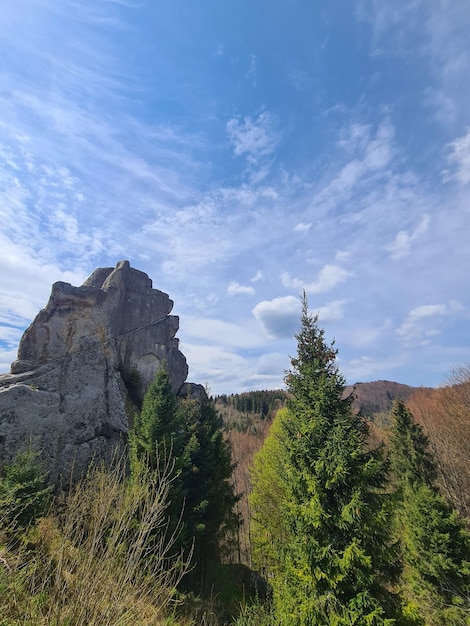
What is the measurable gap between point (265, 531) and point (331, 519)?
6.66 meters

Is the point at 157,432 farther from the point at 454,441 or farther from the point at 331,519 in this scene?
the point at 454,441

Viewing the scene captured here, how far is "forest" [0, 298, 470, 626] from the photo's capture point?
3.78 metres

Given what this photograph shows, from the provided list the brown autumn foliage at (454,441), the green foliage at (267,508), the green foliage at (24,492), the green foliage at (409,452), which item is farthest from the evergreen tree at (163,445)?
the brown autumn foliage at (454,441)

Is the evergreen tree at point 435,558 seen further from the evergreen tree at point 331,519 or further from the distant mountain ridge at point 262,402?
the distant mountain ridge at point 262,402

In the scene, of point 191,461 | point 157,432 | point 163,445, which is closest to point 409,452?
point 191,461

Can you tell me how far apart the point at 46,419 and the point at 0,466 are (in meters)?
3.82

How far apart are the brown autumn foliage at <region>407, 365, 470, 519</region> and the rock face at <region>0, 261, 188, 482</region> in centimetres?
2406

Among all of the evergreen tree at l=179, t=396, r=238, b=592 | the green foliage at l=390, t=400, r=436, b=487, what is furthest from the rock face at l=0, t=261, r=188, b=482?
the green foliage at l=390, t=400, r=436, b=487

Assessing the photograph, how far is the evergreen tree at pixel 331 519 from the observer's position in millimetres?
7102

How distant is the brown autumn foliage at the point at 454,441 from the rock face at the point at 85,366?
78.9 feet

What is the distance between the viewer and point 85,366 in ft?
82.6

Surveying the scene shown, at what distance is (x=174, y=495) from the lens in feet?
42.0

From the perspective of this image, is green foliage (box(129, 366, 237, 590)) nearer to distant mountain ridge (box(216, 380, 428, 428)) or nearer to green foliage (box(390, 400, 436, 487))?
green foliage (box(390, 400, 436, 487))

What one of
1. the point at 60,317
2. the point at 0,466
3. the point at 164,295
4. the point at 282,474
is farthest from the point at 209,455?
the point at 164,295
